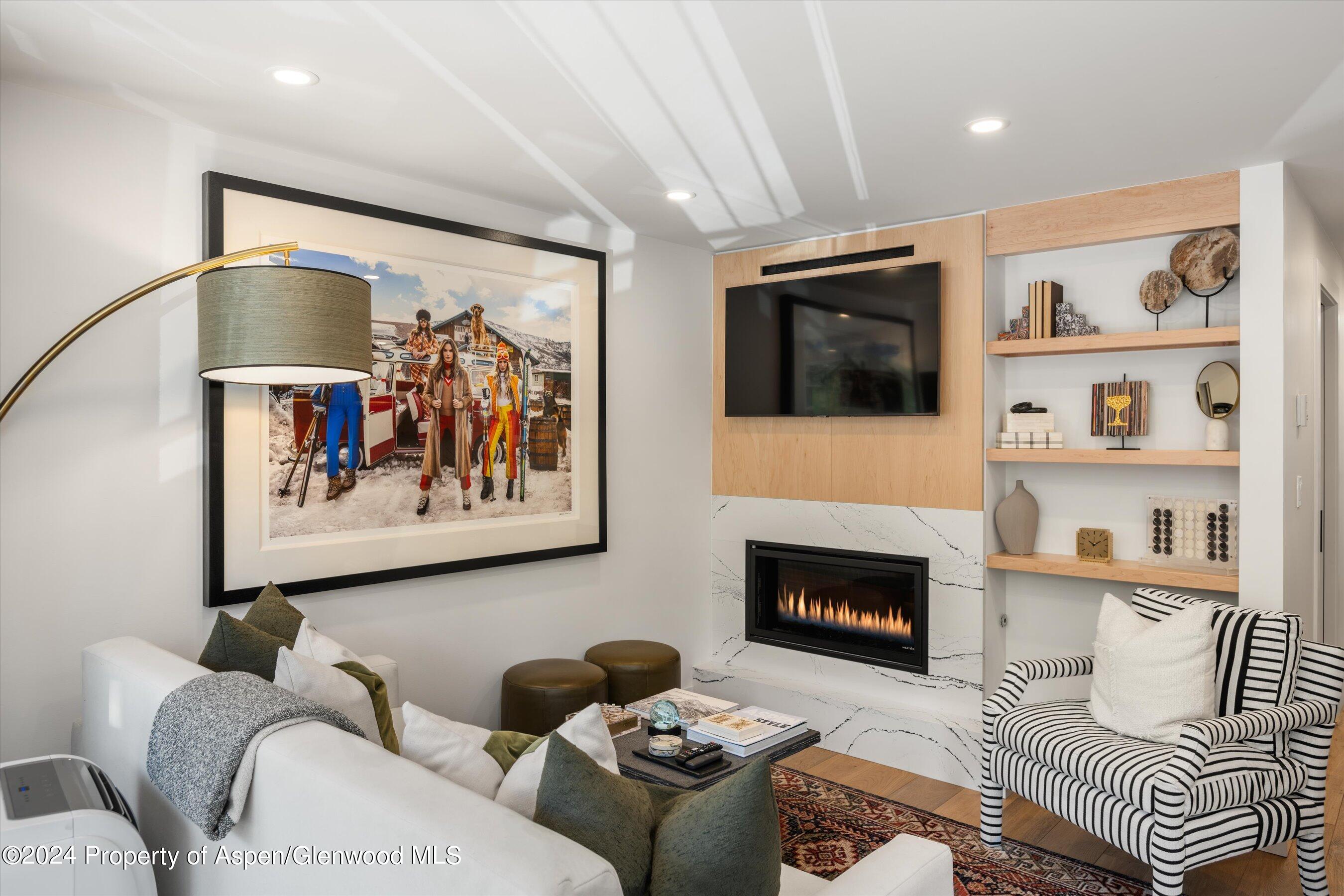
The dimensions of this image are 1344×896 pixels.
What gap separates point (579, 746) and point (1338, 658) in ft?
8.40

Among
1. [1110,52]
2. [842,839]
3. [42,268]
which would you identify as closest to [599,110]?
[1110,52]

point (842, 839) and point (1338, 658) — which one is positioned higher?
point (1338, 658)

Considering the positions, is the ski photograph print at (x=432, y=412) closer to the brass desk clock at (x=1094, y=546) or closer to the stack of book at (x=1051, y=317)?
the stack of book at (x=1051, y=317)

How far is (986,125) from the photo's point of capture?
9.10 ft

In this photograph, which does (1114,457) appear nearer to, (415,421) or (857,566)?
(857,566)

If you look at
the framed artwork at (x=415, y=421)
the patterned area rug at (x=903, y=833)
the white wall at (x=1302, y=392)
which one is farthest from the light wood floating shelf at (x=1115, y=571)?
the framed artwork at (x=415, y=421)

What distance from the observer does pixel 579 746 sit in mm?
1632

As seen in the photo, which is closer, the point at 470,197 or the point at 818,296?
the point at 470,197

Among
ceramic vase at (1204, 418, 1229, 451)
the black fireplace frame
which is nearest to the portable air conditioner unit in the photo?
the black fireplace frame

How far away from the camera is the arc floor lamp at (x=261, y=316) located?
7.79 ft

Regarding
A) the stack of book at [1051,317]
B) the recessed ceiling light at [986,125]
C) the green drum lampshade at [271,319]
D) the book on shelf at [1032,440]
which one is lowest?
the book on shelf at [1032,440]

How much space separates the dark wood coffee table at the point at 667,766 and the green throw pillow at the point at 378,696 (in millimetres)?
597

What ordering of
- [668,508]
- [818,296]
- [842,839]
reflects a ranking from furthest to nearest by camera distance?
[668,508] < [818,296] < [842,839]

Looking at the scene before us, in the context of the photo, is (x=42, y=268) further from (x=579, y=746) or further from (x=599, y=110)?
(x=579, y=746)
